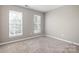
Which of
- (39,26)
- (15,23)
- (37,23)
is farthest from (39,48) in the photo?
(15,23)

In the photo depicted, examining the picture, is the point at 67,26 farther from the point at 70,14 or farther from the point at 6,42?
the point at 6,42

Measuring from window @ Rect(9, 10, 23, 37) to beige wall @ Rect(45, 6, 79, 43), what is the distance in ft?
5.34

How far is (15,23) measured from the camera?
340 centimetres

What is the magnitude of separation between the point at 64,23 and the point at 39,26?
1.47 metres

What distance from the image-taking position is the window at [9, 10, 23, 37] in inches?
127

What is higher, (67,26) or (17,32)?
(67,26)

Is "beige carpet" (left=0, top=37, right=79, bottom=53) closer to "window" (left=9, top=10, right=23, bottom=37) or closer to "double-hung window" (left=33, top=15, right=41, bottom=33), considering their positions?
"window" (left=9, top=10, right=23, bottom=37)

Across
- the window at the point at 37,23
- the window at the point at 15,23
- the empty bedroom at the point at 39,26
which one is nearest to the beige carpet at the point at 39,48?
the empty bedroom at the point at 39,26

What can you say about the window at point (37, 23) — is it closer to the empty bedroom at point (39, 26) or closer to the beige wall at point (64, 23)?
the empty bedroom at point (39, 26)

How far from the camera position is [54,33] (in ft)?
12.1

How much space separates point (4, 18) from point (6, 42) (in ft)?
3.89
